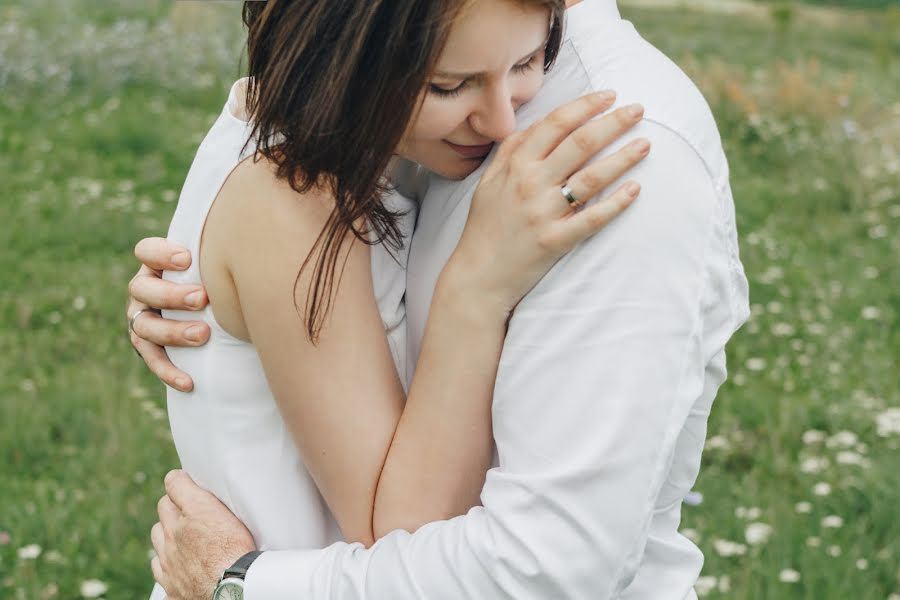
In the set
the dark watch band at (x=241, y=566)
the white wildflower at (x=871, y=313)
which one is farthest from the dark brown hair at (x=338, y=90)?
the white wildflower at (x=871, y=313)

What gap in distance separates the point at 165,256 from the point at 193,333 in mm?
130

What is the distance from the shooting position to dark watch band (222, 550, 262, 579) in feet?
5.42

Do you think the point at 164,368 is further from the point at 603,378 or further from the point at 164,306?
the point at 603,378

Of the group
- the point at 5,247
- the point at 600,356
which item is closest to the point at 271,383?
the point at 600,356

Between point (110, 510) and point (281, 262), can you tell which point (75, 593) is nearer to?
point (110, 510)

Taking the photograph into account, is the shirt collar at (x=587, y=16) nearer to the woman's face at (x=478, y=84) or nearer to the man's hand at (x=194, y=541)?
the woman's face at (x=478, y=84)

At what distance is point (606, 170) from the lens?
1.35m

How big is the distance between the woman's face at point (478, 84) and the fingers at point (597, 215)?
0.19m

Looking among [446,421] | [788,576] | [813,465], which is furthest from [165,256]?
[813,465]

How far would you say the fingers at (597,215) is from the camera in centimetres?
132

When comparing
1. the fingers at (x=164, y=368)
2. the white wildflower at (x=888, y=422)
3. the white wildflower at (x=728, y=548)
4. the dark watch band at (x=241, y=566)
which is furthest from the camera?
the white wildflower at (x=888, y=422)

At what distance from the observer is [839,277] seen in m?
5.30

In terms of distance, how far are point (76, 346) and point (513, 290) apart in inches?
135

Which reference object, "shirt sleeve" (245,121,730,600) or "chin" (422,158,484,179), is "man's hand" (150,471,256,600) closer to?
"shirt sleeve" (245,121,730,600)
